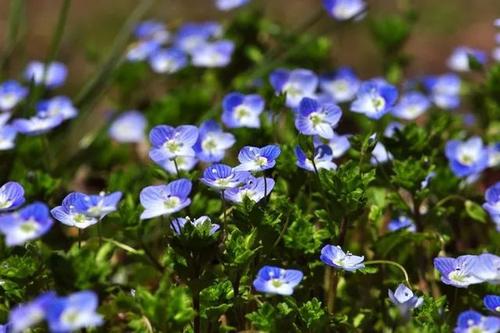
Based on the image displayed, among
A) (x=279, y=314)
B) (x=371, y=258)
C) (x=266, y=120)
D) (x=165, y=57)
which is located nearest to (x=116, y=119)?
(x=165, y=57)

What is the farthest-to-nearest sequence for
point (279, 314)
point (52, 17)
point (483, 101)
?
point (52, 17) → point (483, 101) → point (279, 314)

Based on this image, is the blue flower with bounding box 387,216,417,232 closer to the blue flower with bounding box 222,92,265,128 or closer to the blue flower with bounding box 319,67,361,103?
the blue flower with bounding box 222,92,265,128

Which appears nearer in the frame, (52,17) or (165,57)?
(165,57)

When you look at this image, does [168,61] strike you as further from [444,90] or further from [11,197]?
[11,197]

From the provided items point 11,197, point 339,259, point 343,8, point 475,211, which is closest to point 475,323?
point 339,259

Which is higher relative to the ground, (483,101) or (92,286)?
(92,286)

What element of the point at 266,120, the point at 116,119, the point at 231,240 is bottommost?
the point at 116,119

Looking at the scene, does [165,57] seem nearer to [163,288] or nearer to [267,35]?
[267,35]
